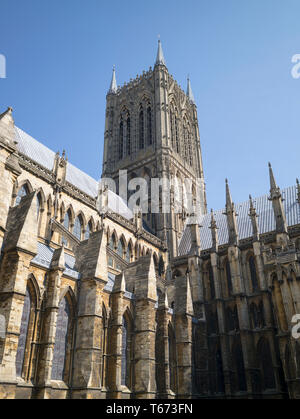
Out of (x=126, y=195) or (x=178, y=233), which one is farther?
(x=126, y=195)

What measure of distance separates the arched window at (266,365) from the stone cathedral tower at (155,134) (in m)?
15.2

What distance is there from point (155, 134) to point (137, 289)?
1055 inches

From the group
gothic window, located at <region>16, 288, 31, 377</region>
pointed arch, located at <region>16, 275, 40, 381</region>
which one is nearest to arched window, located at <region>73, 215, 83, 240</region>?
pointed arch, located at <region>16, 275, 40, 381</region>

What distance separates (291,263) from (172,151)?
78.3 feet

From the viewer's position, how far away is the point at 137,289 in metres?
24.0

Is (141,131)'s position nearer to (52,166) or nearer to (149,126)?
(149,126)

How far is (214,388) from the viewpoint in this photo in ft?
93.9

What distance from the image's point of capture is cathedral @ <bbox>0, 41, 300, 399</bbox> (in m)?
16.2

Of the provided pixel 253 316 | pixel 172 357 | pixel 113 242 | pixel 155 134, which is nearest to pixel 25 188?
pixel 113 242

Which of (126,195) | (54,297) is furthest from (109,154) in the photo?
(54,297)

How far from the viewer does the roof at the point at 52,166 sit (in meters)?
28.9

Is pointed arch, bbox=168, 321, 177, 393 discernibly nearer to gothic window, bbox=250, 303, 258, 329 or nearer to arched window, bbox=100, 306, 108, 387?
→ gothic window, bbox=250, 303, 258, 329

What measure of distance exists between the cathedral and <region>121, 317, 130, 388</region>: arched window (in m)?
0.09

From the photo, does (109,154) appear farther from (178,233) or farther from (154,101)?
(178,233)
